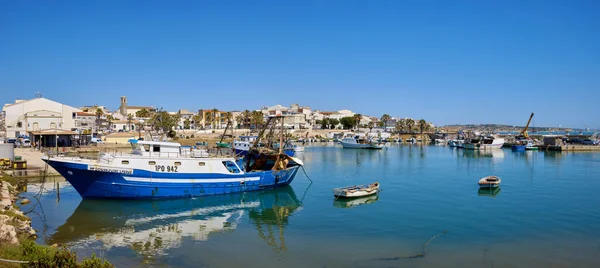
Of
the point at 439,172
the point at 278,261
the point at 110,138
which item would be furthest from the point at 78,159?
the point at 110,138

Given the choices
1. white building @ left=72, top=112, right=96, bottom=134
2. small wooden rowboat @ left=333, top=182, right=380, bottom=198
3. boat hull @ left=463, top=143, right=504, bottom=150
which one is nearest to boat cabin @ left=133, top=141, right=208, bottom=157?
small wooden rowboat @ left=333, top=182, right=380, bottom=198

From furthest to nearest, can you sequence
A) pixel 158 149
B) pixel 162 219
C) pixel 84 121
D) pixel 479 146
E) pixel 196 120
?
pixel 196 120 < pixel 479 146 < pixel 84 121 < pixel 158 149 < pixel 162 219

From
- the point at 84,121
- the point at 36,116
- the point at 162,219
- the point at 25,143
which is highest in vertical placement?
the point at 36,116

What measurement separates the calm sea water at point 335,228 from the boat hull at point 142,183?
0.73m

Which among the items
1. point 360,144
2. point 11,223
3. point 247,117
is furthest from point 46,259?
point 247,117

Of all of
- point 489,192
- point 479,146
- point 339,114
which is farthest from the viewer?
point 339,114

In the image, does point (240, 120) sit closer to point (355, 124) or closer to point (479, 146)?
point (355, 124)

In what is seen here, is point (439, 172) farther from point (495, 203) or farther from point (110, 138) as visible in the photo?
point (110, 138)

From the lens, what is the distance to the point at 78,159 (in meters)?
29.6

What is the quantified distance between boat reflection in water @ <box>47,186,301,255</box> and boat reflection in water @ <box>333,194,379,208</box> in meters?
3.04

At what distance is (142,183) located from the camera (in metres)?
30.5

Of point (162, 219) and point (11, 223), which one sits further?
point (162, 219)

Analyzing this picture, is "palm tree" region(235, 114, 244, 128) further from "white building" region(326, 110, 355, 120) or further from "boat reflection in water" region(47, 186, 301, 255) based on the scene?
"boat reflection in water" region(47, 186, 301, 255)

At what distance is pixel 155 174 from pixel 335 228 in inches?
572
